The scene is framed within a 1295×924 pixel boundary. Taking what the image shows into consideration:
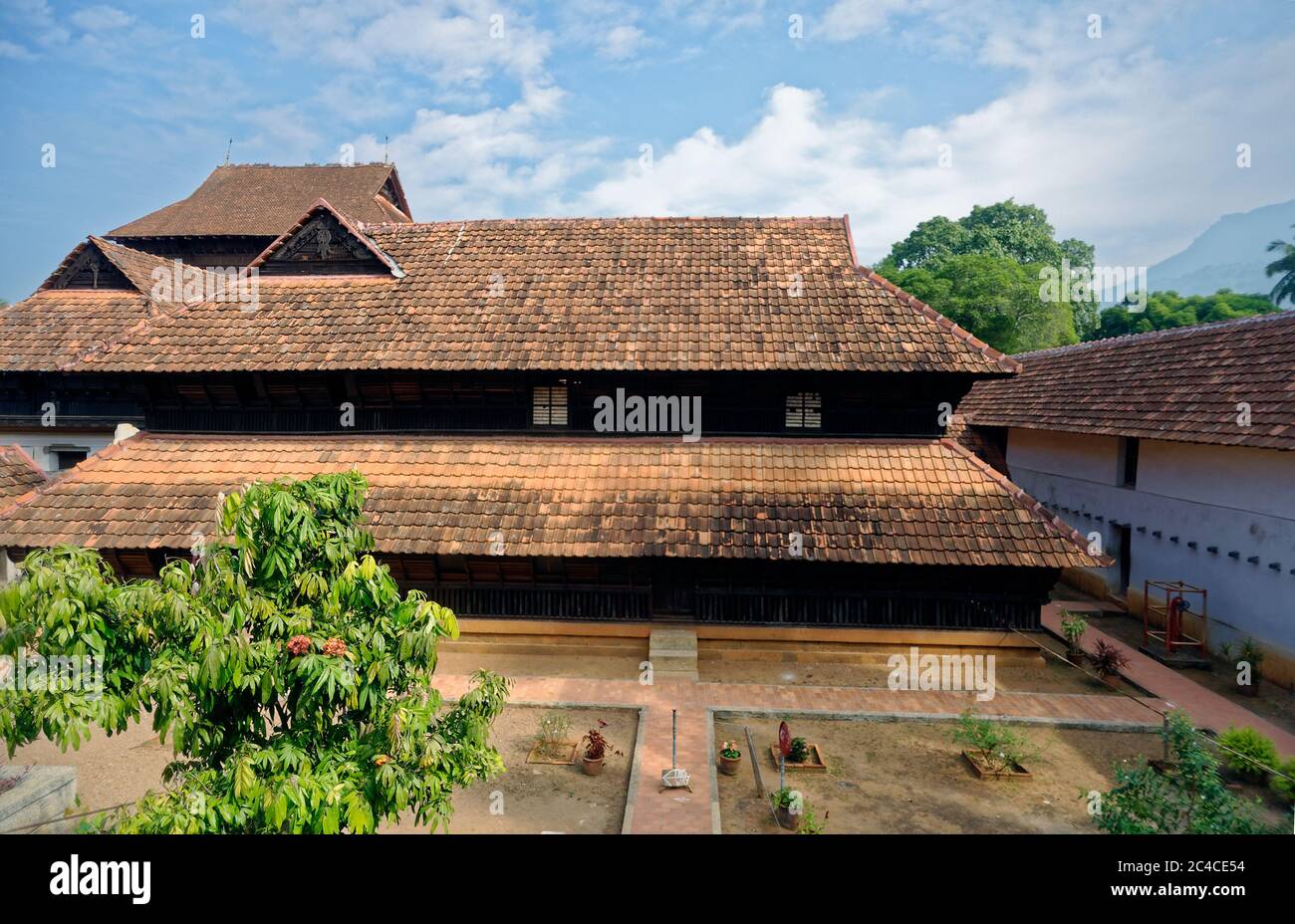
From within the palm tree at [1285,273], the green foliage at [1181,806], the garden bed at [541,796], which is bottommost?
the garden bed at [541,796]

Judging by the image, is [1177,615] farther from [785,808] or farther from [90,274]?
[90,274]

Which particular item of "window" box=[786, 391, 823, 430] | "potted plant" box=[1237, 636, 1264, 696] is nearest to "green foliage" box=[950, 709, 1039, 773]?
"window" box=[786, 391, 823, 430]

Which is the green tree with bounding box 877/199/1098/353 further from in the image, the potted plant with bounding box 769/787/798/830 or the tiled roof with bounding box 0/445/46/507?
the tiled roof with bounding box 0/445/46/507

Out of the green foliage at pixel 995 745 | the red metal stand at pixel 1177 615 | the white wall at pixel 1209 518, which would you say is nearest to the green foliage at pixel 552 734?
the green foliage at pixel 995 745

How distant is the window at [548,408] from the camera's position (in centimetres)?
1191

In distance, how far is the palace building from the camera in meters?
10.3

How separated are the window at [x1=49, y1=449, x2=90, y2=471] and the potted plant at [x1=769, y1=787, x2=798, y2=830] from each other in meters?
20.8

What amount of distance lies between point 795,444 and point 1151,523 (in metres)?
8.81

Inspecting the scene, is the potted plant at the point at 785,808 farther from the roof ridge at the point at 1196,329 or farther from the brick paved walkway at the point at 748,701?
the roof ridge at the point at 1196,329

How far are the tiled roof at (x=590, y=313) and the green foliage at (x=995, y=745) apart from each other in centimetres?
560

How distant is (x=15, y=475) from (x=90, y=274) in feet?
31.1
